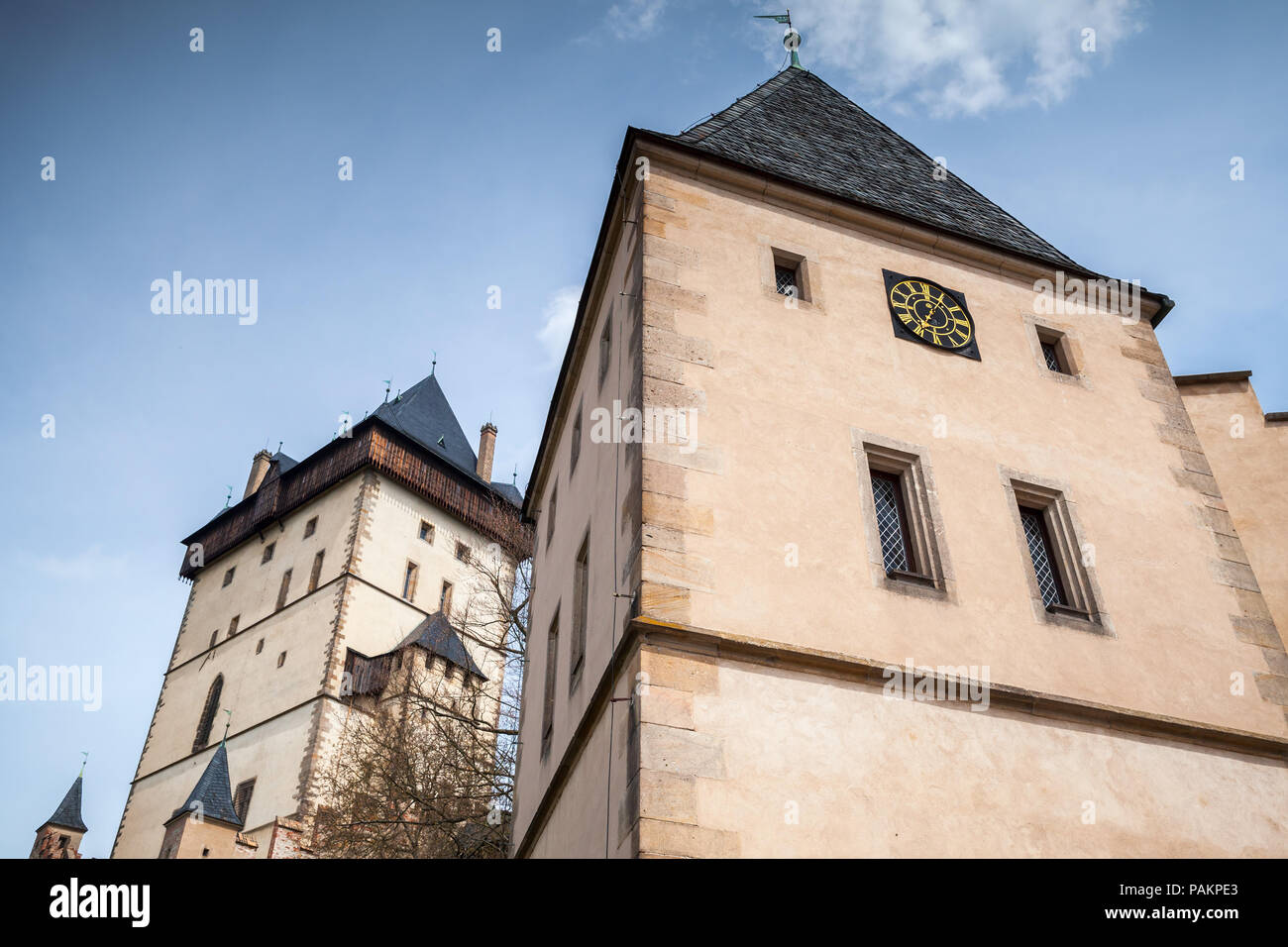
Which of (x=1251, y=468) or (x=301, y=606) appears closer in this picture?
(x=1251, y=468)

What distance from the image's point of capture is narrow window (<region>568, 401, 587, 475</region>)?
13.1 meters

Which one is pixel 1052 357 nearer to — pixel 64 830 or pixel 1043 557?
pixel 1043 557

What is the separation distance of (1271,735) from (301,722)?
39723 millimetres

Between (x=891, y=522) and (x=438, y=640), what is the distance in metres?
39.0

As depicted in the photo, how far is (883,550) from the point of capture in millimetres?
9289

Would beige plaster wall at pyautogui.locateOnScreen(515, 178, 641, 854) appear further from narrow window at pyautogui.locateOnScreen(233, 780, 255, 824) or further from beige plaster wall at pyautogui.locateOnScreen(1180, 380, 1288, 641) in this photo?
narrow window at pyautogui.locateOnScreen(233, 780, 255, 824)

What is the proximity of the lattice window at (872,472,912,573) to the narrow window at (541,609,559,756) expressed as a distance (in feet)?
14.5

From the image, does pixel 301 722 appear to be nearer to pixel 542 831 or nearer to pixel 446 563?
pixel 446 563

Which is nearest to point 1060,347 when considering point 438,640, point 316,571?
point 438,640

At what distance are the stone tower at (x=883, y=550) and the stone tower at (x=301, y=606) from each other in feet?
104

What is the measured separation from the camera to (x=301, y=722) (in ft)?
141

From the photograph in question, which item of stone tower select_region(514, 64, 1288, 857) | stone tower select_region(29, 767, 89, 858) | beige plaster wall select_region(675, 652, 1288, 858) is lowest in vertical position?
beige plaster wall select_region(675, 652, 1288, 858)

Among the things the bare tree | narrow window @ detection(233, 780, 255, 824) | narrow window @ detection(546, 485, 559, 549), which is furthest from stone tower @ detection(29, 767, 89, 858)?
narrow window @ detection(546, 485, 559, 549)
